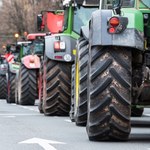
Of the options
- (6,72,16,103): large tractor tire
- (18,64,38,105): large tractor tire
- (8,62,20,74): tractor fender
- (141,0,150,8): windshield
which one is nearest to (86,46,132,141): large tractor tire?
(141,0,150,8): windshield

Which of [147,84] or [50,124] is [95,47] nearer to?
[147,84]

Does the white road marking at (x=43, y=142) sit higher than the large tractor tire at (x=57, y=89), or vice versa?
the white road marking at (x=43, y=142)

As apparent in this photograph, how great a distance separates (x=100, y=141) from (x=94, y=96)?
25.4 inches

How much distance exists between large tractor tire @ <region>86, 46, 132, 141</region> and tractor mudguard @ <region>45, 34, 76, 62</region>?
24.1 ft

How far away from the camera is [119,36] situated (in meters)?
10.8

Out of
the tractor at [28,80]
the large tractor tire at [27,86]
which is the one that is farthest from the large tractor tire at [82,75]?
the large tractor tire at [27,86]

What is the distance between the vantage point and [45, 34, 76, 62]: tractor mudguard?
18422mm

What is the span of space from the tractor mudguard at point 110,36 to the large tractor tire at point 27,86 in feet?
50.8

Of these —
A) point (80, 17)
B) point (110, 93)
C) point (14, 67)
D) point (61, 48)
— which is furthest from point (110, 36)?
point (14, 67)

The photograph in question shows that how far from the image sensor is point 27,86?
2653cm

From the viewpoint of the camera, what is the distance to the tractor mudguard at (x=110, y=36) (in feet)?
35.5

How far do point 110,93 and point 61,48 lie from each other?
7.65 meters

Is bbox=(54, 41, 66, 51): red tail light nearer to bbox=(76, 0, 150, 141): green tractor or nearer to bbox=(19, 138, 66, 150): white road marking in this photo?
bbox=(19, 138, 66, 150): white road marking

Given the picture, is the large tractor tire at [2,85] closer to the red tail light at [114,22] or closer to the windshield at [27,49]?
the windshield at [27,49]
